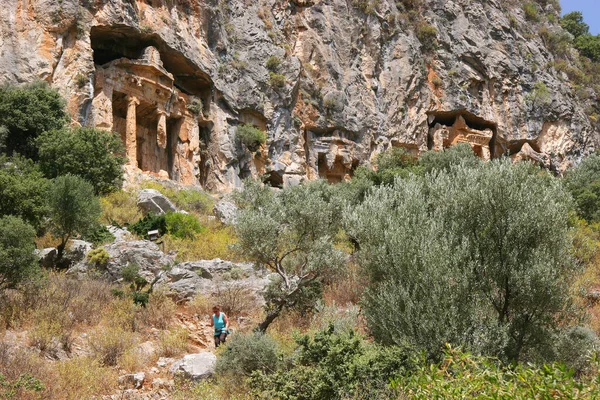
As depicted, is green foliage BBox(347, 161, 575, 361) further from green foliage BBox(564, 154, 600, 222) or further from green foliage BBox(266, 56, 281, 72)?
green foliage BBox(266, 56, 281, 72)

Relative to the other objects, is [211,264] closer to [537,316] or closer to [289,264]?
[289,264]

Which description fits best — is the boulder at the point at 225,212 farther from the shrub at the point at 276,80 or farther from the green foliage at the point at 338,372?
the green foliage at the point at 338,372

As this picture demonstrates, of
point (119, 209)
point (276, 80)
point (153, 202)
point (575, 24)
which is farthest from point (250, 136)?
point (575, 24)

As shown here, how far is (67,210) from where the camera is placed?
13961mm

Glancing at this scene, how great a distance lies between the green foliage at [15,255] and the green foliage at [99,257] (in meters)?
2.74

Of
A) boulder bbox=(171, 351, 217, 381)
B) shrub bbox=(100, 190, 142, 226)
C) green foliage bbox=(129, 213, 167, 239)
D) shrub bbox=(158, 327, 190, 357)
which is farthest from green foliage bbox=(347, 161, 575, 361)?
shrub bbox=(100, 190, 142, 226)

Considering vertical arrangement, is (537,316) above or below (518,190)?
below

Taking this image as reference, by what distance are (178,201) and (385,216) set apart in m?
12.6

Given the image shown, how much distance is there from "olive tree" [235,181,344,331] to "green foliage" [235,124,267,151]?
Result: 13.4 metres

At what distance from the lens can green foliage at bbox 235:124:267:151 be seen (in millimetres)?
26656

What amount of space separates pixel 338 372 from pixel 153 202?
43.7 ft

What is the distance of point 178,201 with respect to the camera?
21359mm

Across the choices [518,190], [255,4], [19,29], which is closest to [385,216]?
[518,190]

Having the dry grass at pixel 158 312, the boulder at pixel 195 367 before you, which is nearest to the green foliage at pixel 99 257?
the dry grass at pixel 158 312
